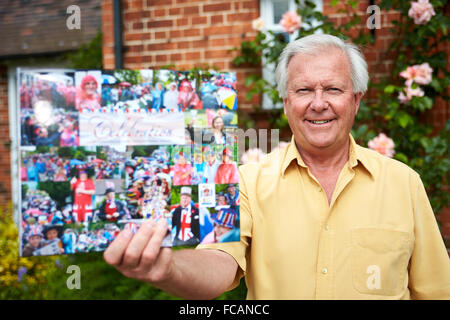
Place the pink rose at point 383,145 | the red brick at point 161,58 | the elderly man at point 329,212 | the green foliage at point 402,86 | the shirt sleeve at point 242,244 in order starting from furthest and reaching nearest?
the red brick at point 161,58
the green foliage at point 402,86
the pink rose at point 383,145
the elderly man at point 329,212
the shirt sleeve at point 242,244

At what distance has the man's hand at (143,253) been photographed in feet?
3.16

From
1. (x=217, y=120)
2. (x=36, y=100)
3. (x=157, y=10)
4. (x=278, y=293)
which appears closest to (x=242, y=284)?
(x=278, y=293)

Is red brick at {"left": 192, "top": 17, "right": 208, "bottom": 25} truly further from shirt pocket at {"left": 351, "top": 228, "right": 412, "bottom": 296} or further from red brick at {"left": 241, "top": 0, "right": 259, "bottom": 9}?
shirt pocket at {"left": 351, "top": 228, "right": 412, "bottom": 296}

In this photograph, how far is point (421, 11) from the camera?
3.00 m

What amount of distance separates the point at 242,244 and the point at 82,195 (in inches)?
25.9

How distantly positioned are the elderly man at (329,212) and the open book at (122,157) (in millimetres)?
379

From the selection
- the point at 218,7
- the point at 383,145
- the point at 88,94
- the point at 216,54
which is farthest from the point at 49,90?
the point at 218,7

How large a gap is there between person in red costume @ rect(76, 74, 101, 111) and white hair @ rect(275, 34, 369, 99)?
0.85m

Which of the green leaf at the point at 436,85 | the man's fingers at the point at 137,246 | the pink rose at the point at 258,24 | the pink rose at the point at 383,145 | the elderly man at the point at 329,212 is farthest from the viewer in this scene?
the pink rose at the point at 258,24

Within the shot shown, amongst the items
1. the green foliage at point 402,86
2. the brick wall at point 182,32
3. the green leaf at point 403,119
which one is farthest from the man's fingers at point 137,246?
the brick wall at point 182,32

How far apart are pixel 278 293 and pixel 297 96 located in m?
0.71

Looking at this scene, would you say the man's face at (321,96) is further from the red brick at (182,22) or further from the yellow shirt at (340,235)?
the red brick at (182,22)

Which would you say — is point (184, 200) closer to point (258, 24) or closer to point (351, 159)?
point (351, 159)
